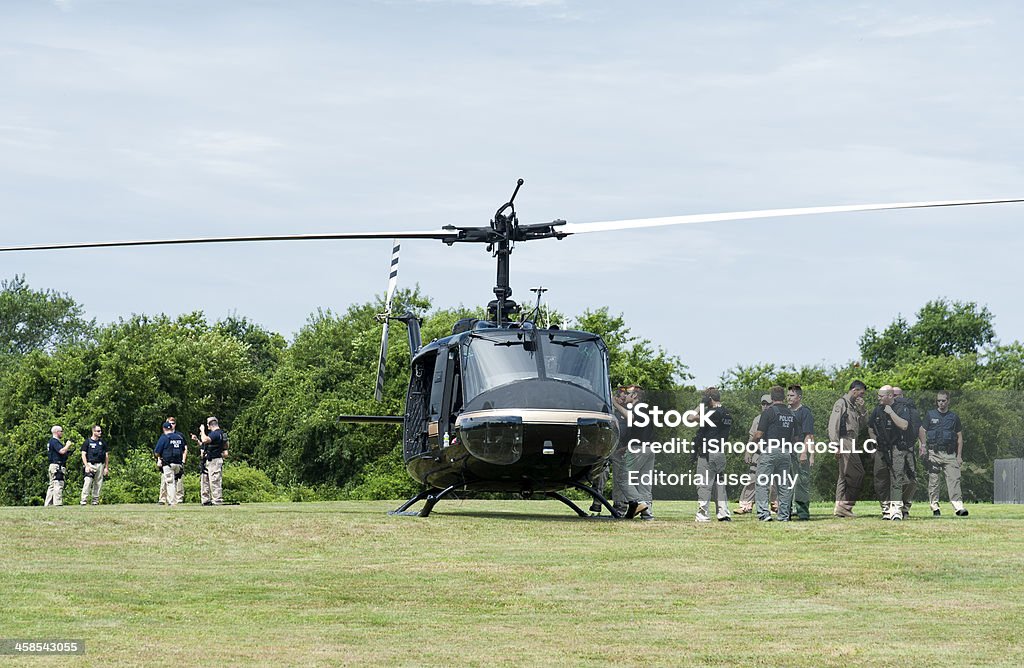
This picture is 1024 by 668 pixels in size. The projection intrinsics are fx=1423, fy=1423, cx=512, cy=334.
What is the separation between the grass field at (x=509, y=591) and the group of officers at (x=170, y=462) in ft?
23.4

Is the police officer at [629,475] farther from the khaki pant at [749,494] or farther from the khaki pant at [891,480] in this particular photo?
the khaki pant at [891,480]

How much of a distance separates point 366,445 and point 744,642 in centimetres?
5038

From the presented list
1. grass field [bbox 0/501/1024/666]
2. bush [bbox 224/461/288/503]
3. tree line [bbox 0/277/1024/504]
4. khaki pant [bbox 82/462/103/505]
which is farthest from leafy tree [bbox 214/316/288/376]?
grass field [bbox 0/501/1024/666]

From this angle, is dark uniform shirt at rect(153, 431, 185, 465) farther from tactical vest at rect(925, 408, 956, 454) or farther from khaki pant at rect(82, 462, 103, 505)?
tactical vest at rect(925, 408, 956, 454)

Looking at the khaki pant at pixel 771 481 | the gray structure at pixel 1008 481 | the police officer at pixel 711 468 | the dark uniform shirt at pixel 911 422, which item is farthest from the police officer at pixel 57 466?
the gray structure at pixel 1008 481

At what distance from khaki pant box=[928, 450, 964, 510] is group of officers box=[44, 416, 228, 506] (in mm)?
11941

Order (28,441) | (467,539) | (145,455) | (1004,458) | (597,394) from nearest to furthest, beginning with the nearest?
1. (467,539)
2. (597,394)
3. (1004,458)
4. (145,455)
5. (28,441)

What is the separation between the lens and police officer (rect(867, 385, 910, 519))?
20.2 meters

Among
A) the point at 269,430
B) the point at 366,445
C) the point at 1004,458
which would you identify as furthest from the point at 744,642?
the point at 269,430

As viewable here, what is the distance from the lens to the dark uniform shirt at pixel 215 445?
26.0 metres

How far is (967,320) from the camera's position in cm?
9150

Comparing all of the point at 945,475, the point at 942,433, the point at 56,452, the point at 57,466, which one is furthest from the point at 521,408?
the point at 57,466

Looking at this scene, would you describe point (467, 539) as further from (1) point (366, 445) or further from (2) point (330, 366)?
(2) point (330, 366)

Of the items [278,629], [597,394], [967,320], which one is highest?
[967,320]
